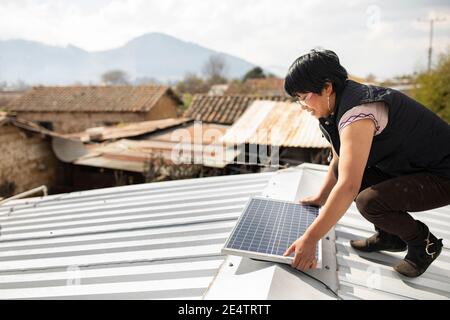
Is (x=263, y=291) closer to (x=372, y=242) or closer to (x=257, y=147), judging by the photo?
(x=372, y=242)

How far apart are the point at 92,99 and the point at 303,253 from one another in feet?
83.7

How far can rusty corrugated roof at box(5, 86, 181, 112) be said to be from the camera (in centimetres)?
2352

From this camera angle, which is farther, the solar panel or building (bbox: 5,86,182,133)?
building (bbox: 5,86,182,133)

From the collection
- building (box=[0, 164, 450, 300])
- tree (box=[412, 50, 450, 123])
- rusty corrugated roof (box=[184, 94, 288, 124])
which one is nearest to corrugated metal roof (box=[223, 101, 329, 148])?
rusty corrugated roof (box=[184, 94, 288, 124])

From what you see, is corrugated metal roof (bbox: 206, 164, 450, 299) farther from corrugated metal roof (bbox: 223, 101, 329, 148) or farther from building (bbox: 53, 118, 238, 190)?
corrugated metal roof (bbox: 223, 101, 329, 148)

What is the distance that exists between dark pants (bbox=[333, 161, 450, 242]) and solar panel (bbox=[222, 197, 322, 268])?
0.43 meters

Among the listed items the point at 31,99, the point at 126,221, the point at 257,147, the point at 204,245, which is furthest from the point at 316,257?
the point at 31,99

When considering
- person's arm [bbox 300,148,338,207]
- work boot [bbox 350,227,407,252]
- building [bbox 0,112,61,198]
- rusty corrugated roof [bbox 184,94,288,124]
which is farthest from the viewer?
rusty corrugated roof [bbox 184,94,288,124]

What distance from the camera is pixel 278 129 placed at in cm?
955

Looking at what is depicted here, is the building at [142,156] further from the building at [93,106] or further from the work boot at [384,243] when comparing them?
the building at [93,106]

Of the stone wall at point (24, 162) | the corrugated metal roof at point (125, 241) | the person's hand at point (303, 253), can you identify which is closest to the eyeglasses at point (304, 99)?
the person's hand at point (303, 253)

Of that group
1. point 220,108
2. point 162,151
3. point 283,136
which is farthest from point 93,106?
point 283,136

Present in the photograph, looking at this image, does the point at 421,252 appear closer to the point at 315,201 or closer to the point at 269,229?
the point at 315,201

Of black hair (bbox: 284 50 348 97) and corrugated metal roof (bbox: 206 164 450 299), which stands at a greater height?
black hair (bbox: 284 50 348 97)
